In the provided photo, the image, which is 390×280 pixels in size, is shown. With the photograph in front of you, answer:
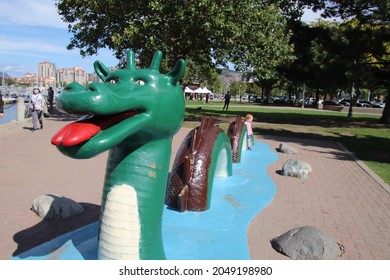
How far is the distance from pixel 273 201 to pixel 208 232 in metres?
2.22

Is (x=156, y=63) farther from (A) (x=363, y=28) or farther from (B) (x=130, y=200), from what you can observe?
(A) (x=363, y=28)

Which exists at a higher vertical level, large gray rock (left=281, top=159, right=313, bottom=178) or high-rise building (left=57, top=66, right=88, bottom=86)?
high-rise building (left=57, top=66, right=88, bottom=86)

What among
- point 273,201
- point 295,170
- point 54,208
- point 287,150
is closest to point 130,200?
point 54,208

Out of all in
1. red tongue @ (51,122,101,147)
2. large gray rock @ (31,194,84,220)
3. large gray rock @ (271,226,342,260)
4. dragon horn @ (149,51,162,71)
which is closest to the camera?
red tongue @ (51,122,101,147)

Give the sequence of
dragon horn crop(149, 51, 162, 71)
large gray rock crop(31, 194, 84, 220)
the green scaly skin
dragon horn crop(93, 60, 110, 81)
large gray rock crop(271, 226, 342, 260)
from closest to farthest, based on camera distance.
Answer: the green scaly skin < dragon horn crop(149, 51, 162, 71) < dragon horn crop(93, 60, 110, 81) < large gray rock crop(271, 226, 342, 260) < large gray rock crop(31, 194, 84, 220)

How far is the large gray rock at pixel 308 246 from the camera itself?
Answer: 4.13 m

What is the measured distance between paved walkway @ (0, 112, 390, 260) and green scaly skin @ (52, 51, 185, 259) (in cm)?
177

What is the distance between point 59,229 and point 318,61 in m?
16.7

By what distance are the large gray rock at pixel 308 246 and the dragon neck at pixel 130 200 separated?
A: 6.54ft

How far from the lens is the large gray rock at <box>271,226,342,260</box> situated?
4.13 m

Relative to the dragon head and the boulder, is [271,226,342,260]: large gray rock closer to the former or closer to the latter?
A: the dragon head

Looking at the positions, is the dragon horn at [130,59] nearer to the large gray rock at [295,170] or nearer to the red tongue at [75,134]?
the red tongue at [75,134]

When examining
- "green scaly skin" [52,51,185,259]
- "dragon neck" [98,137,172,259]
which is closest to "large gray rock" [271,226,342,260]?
"green scaly skin" [52,51,185,259]

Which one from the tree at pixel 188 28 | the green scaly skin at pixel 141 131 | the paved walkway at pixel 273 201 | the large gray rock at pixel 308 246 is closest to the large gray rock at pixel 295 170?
the paved walkway at pixel 273 201
